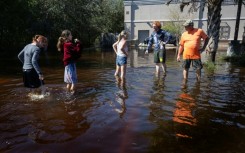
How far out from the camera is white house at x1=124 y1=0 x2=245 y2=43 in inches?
1688

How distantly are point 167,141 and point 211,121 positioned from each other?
139 cm

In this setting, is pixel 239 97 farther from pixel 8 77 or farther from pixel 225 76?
pixel 8 77

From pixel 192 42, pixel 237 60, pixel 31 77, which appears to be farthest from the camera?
pixel 237 60

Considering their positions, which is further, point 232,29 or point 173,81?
point 232,29

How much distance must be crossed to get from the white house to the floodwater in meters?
35.9

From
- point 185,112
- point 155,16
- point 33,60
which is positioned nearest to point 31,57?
point 33,60

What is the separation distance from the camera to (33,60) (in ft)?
23.5

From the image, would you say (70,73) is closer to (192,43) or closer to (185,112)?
(185,112)

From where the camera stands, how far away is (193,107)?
666cm

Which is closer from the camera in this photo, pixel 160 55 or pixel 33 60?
pixel 33 60

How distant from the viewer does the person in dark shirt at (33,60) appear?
7.20 meters

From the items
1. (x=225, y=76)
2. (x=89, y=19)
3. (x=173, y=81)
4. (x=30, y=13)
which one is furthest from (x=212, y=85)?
(x=89, y=19)

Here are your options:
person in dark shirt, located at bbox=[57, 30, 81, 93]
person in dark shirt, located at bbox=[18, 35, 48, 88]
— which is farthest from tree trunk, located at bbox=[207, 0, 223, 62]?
person in dark shirt, located at bbox=[18, 35, 48, 88]

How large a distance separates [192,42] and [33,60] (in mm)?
4567
